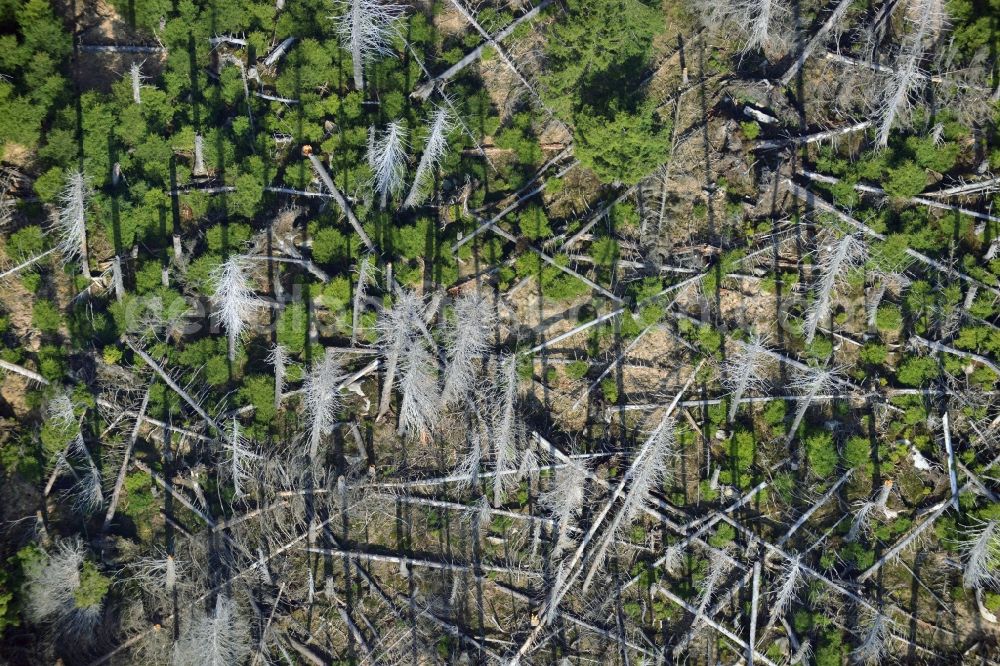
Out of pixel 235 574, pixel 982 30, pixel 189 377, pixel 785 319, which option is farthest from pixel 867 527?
pixel 189 377

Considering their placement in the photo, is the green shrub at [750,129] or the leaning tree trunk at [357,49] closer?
the leaning tree trunk at [357,49]

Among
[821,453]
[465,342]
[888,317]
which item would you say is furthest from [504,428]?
Result: [888,317]

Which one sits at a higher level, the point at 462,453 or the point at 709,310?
the point at 709,310

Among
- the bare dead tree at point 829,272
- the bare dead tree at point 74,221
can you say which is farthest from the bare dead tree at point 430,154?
the bare dead tree at point 829,272

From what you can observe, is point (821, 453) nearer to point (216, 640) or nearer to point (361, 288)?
point (361, 288)

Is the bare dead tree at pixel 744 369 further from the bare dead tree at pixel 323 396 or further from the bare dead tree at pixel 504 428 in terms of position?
the bare dead tree at pixel 323 396

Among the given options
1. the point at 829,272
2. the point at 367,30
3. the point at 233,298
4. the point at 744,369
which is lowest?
the point at 744,369

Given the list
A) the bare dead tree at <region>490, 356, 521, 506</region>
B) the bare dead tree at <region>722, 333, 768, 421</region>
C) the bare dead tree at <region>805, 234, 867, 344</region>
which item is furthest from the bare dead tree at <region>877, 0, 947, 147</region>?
the bare dead tree at <region>490, 356, 521, 506</region>

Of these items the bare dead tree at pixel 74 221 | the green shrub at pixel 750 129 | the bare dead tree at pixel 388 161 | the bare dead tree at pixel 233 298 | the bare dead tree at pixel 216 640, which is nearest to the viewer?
the bare dead tree at pixel 216 640

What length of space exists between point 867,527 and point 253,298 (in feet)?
47.7

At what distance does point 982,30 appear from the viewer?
18.0m

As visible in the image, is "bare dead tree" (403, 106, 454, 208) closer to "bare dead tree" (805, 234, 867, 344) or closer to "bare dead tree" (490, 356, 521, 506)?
"bare dead tree" (490, 356, 521, 506)

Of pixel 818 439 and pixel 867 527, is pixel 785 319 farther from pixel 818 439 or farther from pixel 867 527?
pixel 867 527

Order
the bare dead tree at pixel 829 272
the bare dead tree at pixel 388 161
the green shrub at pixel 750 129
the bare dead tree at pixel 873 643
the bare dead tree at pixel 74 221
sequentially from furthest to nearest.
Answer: the green shrub at pixel 750 129 < the bare dead tree at pixel 74 221 < the bare dead tree at pixel 388 161 < the bare dead tree at pixel 829 272 < the bare dead tree at pixel 873 643
